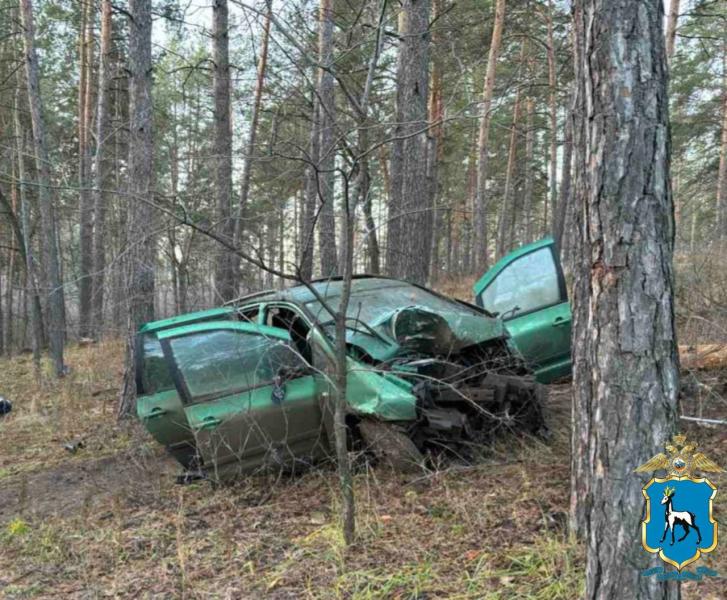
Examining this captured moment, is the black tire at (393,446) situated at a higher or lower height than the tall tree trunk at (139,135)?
lower

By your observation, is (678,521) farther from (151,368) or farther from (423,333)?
(151,368)

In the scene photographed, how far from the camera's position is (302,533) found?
3.78 m

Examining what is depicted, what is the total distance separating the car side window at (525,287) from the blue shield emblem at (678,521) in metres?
3.65

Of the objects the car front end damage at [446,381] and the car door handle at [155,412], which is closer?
the car front end damage at [446,381]

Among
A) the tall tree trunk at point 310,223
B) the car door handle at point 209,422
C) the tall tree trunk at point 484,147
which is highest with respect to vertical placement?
the tall tree trunk at point 484,147

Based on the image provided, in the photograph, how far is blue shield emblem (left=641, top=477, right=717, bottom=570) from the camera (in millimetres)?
1913

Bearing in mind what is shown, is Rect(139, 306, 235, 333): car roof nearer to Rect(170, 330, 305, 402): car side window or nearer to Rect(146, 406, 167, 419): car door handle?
Rect(170, 330, 305, 402): car side window

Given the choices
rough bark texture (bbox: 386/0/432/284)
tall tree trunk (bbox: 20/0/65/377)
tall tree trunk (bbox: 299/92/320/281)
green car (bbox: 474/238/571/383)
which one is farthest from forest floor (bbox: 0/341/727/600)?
tall tree trunk (bbox: 20/0/65/377)

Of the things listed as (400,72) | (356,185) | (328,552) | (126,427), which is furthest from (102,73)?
(328,552)

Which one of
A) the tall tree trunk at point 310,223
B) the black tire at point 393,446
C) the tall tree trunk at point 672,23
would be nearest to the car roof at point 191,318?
the tall tree trunk at point 310,223

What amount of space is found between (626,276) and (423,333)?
110 inches

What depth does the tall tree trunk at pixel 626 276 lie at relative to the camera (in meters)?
1.97

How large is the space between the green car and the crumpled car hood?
2.45 ft

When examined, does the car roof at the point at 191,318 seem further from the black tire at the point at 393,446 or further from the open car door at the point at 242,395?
the black tire at the point at 393,446
